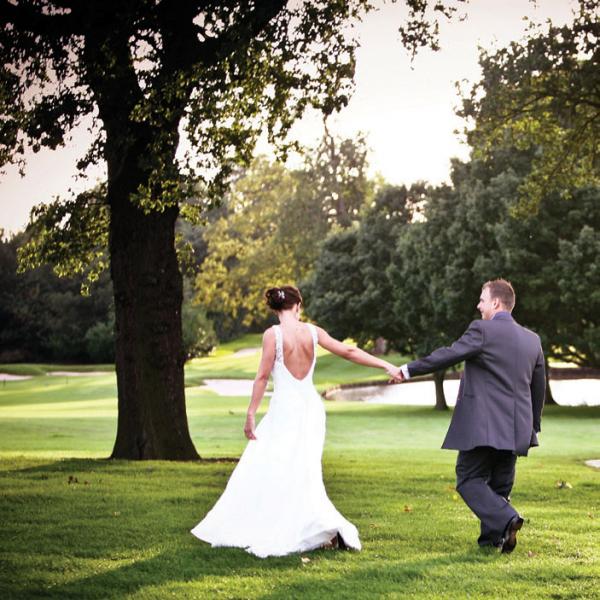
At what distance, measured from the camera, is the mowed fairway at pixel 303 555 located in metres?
7.04

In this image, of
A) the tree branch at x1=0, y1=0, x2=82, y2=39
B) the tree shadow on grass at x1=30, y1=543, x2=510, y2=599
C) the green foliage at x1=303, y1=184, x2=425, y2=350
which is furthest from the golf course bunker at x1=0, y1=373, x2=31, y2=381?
the tree shadow on grass at x1=30, y1=543, x2=510, y2=599

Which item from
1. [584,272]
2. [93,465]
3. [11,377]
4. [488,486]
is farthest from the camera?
[11,377]

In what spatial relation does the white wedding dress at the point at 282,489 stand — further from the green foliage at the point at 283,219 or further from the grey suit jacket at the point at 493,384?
the green foliage at the point at 283,219

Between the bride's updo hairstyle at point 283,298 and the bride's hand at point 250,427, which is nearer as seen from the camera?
the bride's hand at point 250,427

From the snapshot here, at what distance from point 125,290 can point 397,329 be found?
27.0 meters

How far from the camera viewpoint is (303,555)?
8.14m

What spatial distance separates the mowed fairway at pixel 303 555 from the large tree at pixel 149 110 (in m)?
1.81

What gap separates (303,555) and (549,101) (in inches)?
561

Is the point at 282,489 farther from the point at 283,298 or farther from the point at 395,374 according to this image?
the point at 283,298

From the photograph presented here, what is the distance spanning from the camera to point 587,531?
958 centimetres

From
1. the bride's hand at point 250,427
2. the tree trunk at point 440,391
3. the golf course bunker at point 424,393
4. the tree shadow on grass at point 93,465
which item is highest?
the bride's hand at point 250,427

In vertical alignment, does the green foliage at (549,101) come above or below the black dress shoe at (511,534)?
above

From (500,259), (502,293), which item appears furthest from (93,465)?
(500,259)

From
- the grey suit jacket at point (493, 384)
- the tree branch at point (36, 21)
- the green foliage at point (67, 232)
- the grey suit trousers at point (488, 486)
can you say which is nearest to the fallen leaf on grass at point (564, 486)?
the grey suit trousers at point (488, 486)
